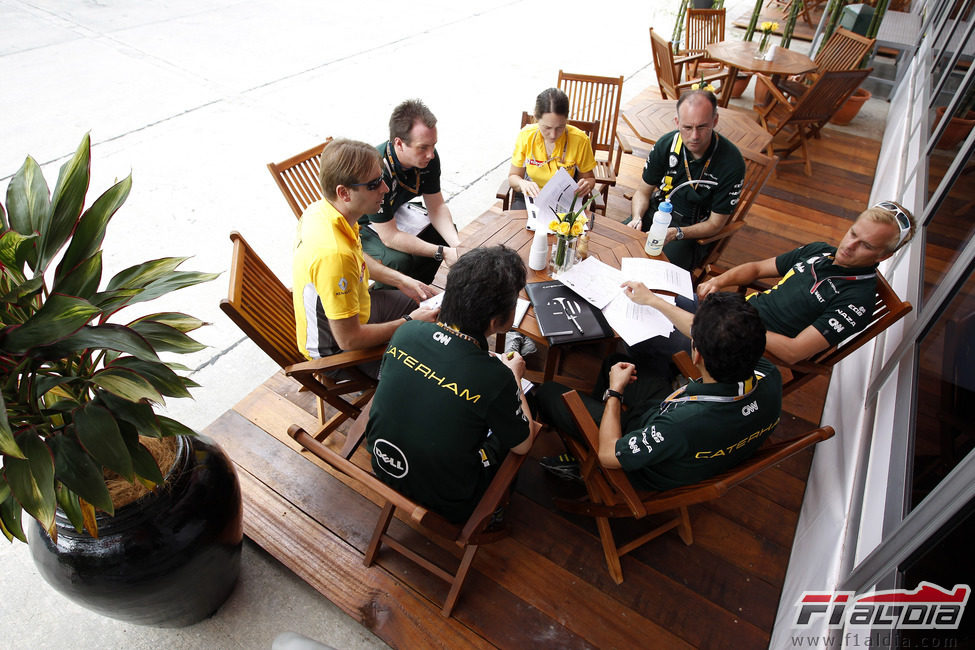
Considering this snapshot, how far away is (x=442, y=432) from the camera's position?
1627mm

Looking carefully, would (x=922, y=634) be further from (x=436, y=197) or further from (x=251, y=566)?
(x=436, y=197)

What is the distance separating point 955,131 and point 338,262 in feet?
11.8

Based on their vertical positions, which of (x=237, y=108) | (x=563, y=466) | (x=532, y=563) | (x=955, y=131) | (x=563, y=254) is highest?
(x=955, y=131)

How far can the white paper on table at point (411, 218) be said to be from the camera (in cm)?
316

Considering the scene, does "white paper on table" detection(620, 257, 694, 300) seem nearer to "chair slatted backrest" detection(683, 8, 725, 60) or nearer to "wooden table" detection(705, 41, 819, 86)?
"wooden table" detection(705, 41, 819, 86)

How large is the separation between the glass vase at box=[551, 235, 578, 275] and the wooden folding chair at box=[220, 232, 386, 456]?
0.93m

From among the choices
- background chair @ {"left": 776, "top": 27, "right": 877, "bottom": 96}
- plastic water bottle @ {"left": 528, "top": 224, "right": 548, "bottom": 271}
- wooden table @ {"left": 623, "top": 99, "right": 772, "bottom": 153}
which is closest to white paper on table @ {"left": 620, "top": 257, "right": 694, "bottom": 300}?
plastic water bottle @ {"left": 528, "top": 224, "right": 548, "bottom": 271}

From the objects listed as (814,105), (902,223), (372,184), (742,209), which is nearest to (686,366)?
(902,223)

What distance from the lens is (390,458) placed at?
1.74m

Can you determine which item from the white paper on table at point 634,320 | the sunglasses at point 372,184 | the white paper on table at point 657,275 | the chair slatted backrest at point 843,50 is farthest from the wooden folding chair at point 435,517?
the chair slatted backrest at point 843,50

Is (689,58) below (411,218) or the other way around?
the other way around

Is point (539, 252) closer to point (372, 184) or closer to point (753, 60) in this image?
point (372, 184)

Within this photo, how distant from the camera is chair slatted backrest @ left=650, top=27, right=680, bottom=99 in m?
4.92

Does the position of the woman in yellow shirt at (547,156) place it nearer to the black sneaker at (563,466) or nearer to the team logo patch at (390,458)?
Result: the black sneaker at (563,466)
